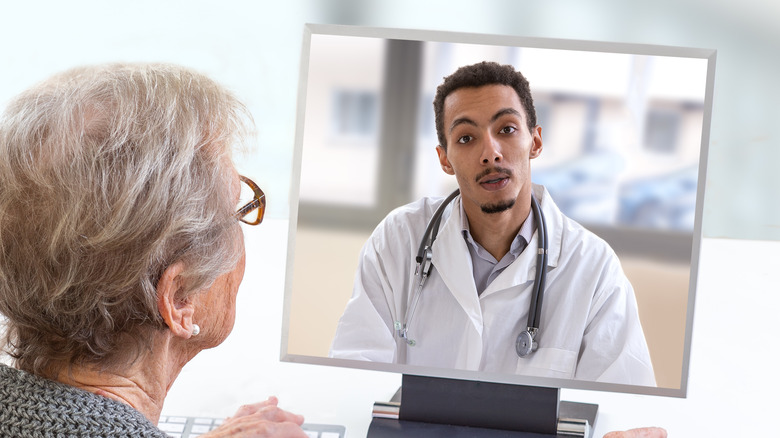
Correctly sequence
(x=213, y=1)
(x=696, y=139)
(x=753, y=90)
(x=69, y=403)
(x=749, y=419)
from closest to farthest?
(x=69, y=403) → (x=696, y=139) → (x=749, y=419) → (x=753, y=90) → (x=213, y=1)

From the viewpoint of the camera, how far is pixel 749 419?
55.4 inches

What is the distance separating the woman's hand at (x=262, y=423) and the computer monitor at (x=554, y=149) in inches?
4.6

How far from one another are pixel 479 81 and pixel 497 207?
0.59 ft

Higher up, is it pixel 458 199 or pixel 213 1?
pixel 213 1

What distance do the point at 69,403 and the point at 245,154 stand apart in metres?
0.36

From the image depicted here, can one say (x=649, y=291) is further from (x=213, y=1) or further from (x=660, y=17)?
(x=213, y=1)

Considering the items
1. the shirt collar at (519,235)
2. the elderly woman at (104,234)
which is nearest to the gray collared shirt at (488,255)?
the shirt collar at (519,235)

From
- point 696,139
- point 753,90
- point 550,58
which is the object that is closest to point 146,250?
point 550,58

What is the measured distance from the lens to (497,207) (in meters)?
1.22

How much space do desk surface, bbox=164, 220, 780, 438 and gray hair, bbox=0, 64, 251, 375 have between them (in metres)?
0.50

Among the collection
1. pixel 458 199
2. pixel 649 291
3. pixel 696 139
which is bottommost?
pixel 649 291

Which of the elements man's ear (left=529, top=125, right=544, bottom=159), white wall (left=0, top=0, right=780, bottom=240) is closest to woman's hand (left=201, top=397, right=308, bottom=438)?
man's ear (left=529, top=125, right=544, bottom=159)

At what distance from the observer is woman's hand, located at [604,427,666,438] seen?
4.01ft

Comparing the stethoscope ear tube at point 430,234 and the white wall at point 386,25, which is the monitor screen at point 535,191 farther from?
the white wall at point 386,25
